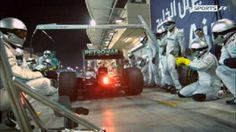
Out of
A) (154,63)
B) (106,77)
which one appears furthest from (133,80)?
(154,63)

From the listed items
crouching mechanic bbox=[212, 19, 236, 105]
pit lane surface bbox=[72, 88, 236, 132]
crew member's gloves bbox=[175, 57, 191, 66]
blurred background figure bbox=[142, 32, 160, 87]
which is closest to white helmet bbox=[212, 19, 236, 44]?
crouching mechanic bbox=[212, 19, 236, 105]

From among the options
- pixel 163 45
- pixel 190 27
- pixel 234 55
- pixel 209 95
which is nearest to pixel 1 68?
pixel 234 55

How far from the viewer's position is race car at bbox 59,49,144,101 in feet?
28.8

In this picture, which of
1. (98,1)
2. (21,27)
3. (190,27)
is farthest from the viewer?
(98,1)

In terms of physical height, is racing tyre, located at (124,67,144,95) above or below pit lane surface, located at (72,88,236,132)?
above

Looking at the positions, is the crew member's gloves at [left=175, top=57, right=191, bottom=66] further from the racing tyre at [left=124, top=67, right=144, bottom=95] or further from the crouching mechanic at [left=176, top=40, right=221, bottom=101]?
the crouching mechanic at [left=176, top=40, right=221, bottom=101]

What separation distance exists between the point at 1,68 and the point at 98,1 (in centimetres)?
1994

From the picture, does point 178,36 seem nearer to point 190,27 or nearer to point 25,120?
point 190,27

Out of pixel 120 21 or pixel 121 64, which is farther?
pixel 120 21

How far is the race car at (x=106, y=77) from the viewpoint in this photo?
8789mm

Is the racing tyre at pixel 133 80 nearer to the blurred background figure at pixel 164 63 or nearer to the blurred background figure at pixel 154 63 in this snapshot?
the blurred background figure at pixel 164 63

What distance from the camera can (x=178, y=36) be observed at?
9.07 meters

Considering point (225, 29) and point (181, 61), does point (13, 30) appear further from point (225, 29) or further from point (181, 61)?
point (181, 61)

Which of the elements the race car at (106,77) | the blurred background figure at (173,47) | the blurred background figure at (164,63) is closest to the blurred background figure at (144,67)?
the blurred background figure at (164,63)
